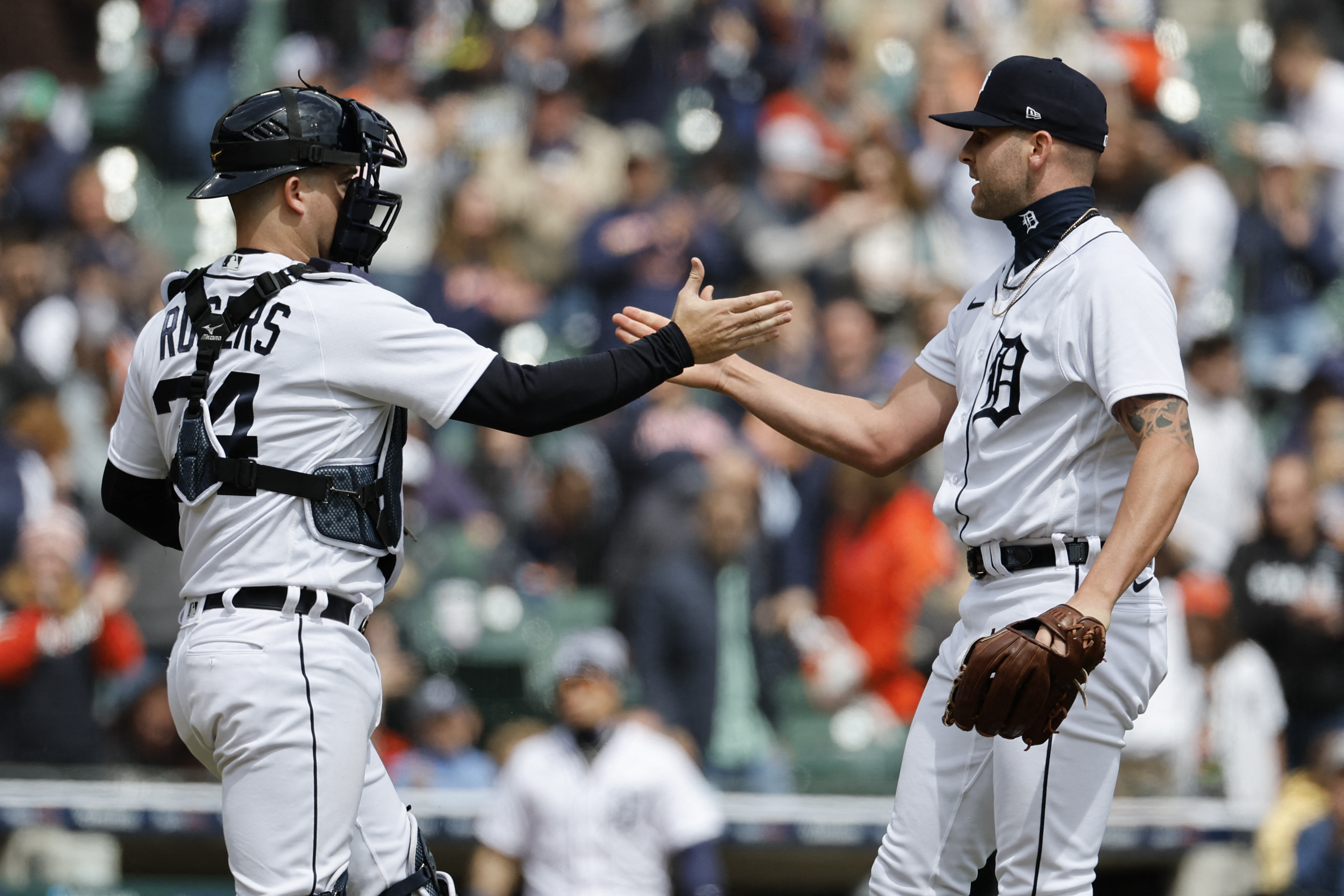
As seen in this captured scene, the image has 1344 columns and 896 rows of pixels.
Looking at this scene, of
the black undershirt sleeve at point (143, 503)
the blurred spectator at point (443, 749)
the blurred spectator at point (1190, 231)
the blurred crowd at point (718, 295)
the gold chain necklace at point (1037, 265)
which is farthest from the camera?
the blurred spectator at point (1190, 231)

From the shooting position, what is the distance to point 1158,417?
3.21 m

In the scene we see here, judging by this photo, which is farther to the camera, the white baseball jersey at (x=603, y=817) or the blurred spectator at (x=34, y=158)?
the blurred spectator at (x=34, y=158)

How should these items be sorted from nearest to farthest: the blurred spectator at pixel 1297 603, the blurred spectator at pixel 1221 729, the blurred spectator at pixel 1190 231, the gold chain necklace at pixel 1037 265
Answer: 1. the gold chain necklace at pixel 1037 265
2. the blurred spectator at pixel 1221 729
3. the blurred spectator at pixel 1297 603
4. the blurred spectator at pixel 1190 231

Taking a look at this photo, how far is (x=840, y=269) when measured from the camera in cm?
916

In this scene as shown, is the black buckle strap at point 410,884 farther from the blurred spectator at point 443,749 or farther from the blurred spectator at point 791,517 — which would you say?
the blurred spectator at point 791,517

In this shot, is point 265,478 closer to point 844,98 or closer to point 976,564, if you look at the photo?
point 976,564

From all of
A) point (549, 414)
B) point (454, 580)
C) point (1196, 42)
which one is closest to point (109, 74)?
point (454, 580)

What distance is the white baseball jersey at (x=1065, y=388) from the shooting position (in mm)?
3285

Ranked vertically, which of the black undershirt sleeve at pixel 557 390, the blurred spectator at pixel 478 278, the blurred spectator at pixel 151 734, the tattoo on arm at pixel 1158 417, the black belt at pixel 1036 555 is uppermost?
the blurred spectator at pixel 478 278

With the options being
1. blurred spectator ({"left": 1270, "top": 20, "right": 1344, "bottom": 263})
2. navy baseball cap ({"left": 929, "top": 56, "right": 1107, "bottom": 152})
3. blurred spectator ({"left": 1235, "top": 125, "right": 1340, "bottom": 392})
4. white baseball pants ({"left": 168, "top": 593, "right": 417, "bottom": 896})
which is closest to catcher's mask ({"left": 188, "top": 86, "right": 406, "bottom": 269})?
white baseball pants ({"left": 168, "top": 593, "right": 417, "bottom": 896})

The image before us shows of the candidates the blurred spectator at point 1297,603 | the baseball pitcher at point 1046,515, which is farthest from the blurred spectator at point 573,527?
the baseball pitcher at point 1046,515

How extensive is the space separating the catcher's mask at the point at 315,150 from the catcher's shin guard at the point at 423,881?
137cm

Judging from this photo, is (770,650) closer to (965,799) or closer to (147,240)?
(965,799)

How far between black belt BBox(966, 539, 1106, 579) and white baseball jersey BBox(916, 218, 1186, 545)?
0.07 ft
